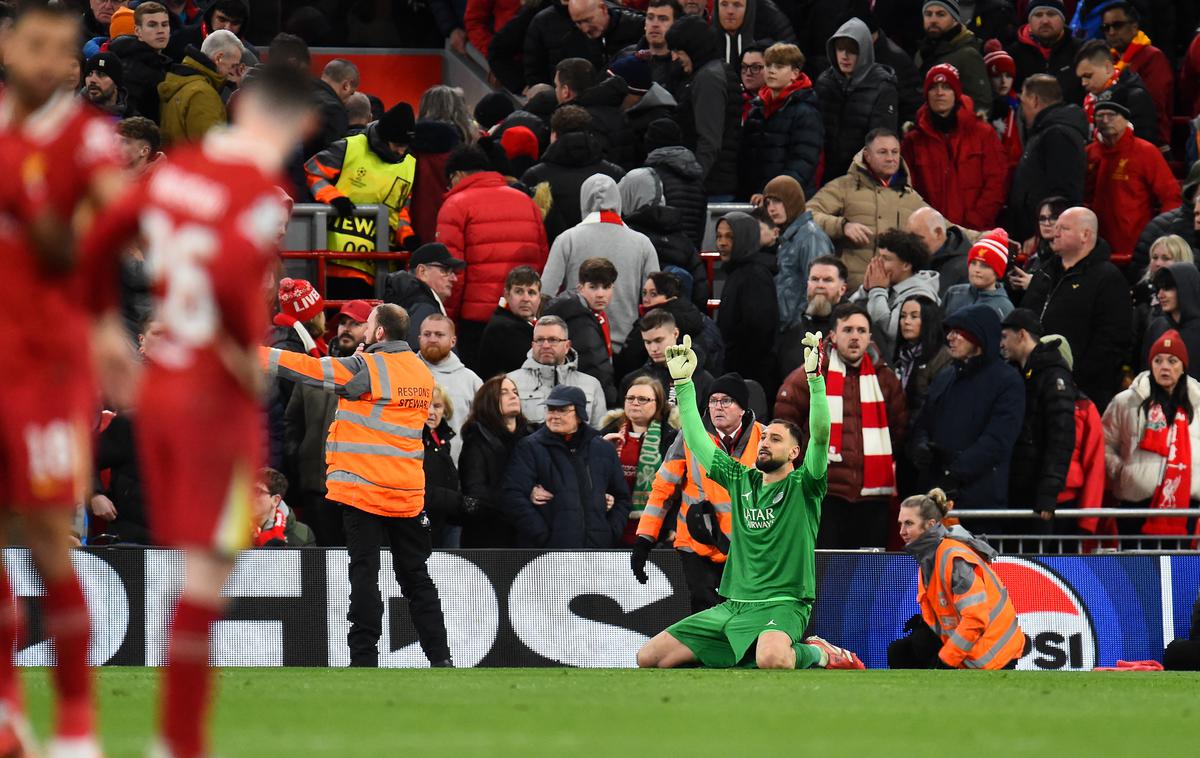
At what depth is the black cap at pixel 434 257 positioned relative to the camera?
14914 mm

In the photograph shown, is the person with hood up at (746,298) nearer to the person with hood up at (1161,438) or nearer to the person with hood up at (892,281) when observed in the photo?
the person with hood up at (892,281)

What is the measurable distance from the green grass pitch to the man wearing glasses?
10.2 ft

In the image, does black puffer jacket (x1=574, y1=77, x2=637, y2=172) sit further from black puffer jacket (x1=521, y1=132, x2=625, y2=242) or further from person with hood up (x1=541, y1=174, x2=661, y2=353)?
person with hood up (x1=541, y1=174, x2=661, y2=353)

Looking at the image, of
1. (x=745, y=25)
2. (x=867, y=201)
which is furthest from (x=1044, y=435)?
(x=745, y=25)

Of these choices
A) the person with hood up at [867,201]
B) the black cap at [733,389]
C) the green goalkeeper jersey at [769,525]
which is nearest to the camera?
the green goalkeeper jersey at [769,525]

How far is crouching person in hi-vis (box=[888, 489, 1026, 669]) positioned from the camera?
13.1 meters

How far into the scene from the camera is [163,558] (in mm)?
13930

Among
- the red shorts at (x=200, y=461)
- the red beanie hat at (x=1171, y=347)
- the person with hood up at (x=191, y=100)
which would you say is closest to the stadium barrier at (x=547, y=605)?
the red beanie hat at (x=1171, y=347)

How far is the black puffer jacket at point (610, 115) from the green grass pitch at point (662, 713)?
636 cm

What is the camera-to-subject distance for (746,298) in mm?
15625

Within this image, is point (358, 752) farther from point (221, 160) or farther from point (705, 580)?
point (705, 580)

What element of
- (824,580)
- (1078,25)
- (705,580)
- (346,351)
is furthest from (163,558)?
(1078,25)

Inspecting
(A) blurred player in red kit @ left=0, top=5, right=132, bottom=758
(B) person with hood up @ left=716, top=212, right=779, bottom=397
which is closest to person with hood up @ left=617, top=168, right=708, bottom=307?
(B) person with hood up @ left=716, top=212, right=779, bottom=397

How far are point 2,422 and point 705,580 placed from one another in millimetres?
7935
